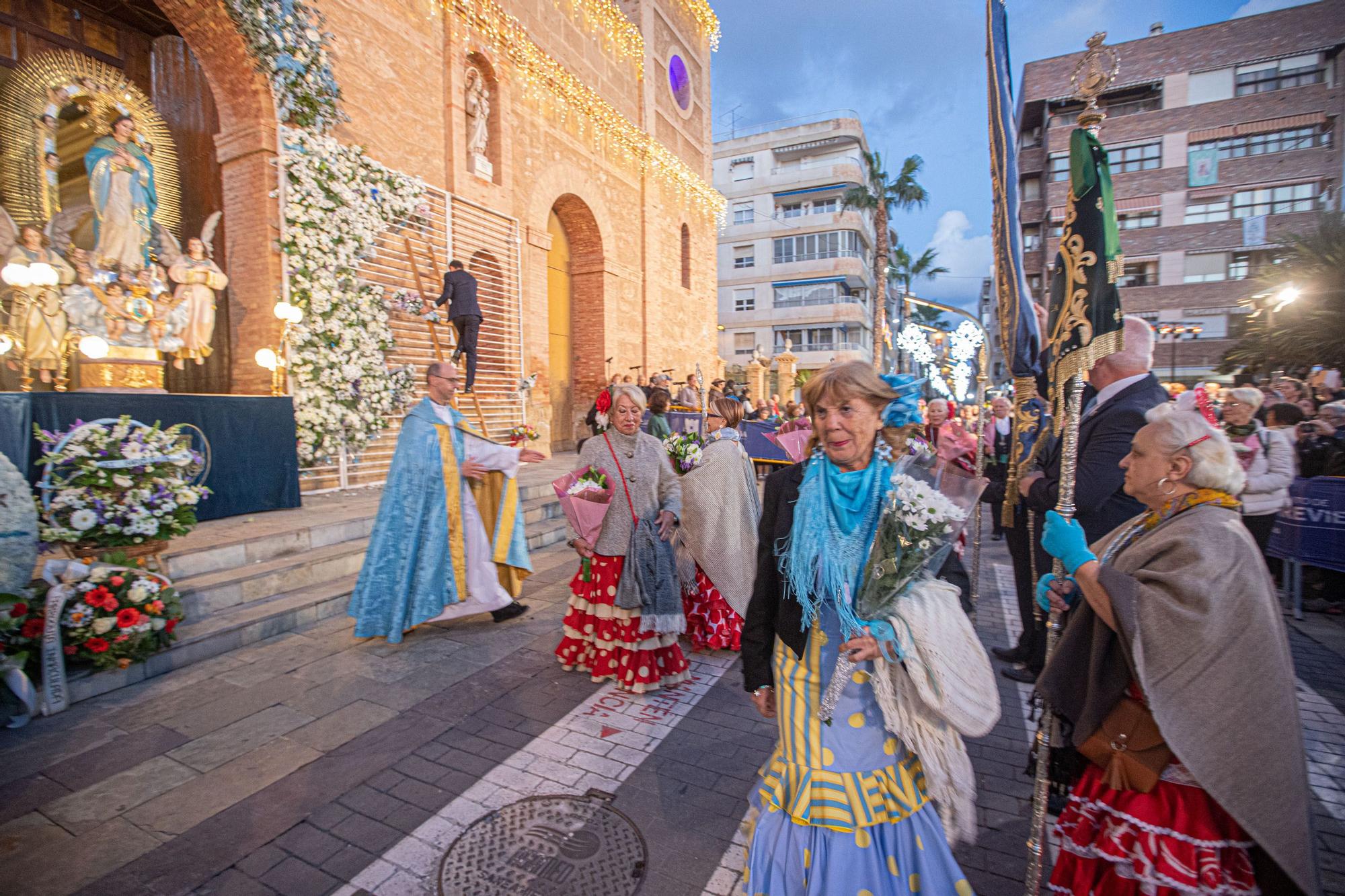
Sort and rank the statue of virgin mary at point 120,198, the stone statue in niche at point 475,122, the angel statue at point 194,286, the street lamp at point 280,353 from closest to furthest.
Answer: the statue of virgin mary at point 120,198 < the angel statue at point 194,286 < the street lamp at point 280,353 < the stone statue in niche at point 475,122

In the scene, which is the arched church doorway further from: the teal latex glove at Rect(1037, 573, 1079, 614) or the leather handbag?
the leather handbag

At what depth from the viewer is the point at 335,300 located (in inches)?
345

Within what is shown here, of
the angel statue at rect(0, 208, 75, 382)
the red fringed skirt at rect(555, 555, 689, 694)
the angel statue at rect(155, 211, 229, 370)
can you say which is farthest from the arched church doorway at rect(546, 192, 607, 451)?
the red fringed skirt at rect(555, 555, 689, 694)

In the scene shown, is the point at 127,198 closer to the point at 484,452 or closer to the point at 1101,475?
the point at 484,452

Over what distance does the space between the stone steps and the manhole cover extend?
3.22 metres

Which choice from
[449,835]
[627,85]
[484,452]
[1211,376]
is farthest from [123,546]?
[1211,376]

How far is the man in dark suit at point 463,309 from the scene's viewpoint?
1021cm

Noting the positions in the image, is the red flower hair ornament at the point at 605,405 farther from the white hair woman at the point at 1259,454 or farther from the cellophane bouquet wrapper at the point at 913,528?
the white hair woman at the point at 1259,454

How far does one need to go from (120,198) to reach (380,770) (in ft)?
25.1

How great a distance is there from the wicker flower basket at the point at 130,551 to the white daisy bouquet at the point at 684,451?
406 cm

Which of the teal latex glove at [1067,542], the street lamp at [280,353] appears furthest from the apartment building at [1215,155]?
the teal latex glove at [1067,542]

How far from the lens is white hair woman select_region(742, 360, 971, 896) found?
1904mm

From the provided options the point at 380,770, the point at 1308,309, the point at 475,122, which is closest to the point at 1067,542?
the point at 380,770

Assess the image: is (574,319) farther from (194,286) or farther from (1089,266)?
(1089,266)
